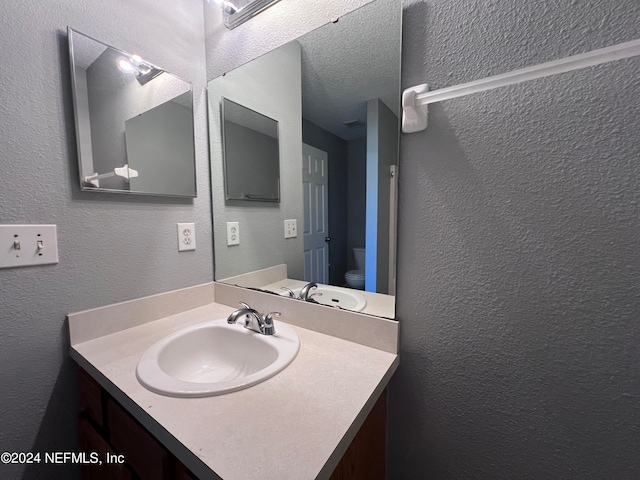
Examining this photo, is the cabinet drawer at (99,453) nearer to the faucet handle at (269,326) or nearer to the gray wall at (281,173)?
the faucet handle at (269,326)

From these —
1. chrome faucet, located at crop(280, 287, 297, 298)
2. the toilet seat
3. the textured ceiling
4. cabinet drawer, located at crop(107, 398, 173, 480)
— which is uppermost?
the textured ceiling

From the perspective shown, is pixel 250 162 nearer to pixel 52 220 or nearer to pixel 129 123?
pixel 129 123

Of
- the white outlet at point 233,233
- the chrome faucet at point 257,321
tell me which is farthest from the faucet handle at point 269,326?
the white outlet at point 233,233

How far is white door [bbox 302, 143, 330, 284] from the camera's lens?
92 centimetres

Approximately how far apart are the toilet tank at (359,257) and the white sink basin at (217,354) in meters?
0.30

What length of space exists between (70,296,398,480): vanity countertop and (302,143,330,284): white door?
0.88 feet

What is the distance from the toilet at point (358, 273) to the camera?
824 millimetres

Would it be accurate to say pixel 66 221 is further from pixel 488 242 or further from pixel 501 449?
pixel 501 449

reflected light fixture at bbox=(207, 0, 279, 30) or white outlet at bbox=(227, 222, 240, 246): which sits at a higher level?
reflected light fixture at bbox=(207, 0, 279, 30)

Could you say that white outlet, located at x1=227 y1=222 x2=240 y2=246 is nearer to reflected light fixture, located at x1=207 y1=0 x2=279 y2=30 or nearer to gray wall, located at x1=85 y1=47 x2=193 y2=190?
gray wall, located at x1=85 y1=47 x2=193 y2=190

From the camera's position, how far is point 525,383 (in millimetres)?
589

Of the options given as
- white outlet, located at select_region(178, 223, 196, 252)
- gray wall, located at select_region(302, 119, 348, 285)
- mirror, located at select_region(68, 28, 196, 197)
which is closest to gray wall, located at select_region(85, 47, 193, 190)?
mirror, located at select_region(68, 28, 196, 197)

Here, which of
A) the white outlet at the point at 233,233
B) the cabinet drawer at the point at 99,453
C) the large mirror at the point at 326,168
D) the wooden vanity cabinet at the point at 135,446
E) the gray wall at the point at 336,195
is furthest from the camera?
the white outlet at the point at 233,233

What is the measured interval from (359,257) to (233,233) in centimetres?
64
